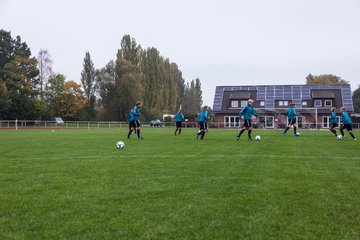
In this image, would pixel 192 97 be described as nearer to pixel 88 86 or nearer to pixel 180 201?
pixel 88 86

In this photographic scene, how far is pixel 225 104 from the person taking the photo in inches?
2566

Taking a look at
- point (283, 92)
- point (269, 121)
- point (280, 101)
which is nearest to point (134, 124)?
point (269, 121)

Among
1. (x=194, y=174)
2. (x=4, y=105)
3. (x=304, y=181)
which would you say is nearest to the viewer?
(x=304, y=181)

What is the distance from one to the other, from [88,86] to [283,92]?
3648 centimetres

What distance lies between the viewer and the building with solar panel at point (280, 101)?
5772 cm

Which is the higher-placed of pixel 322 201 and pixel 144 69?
pixel 144 69

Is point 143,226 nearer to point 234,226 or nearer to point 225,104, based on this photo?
point 234,226

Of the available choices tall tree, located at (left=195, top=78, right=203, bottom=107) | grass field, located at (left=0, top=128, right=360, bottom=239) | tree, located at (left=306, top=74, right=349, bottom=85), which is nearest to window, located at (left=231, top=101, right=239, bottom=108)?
tree, located at (left=306, top=74, right=349, bottom=85)

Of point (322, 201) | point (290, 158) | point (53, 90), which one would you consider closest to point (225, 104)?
point (53, 90)

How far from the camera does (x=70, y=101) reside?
224ft

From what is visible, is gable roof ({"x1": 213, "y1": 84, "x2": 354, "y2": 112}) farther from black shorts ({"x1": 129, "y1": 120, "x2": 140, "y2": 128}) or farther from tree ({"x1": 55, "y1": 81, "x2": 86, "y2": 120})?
black shorts ({"x1": 129, "y1": 120, "x2": 140, "y2": 128})

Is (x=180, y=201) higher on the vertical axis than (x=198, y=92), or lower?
lower

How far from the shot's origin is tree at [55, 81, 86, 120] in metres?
68.3

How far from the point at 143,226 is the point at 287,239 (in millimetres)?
1572
